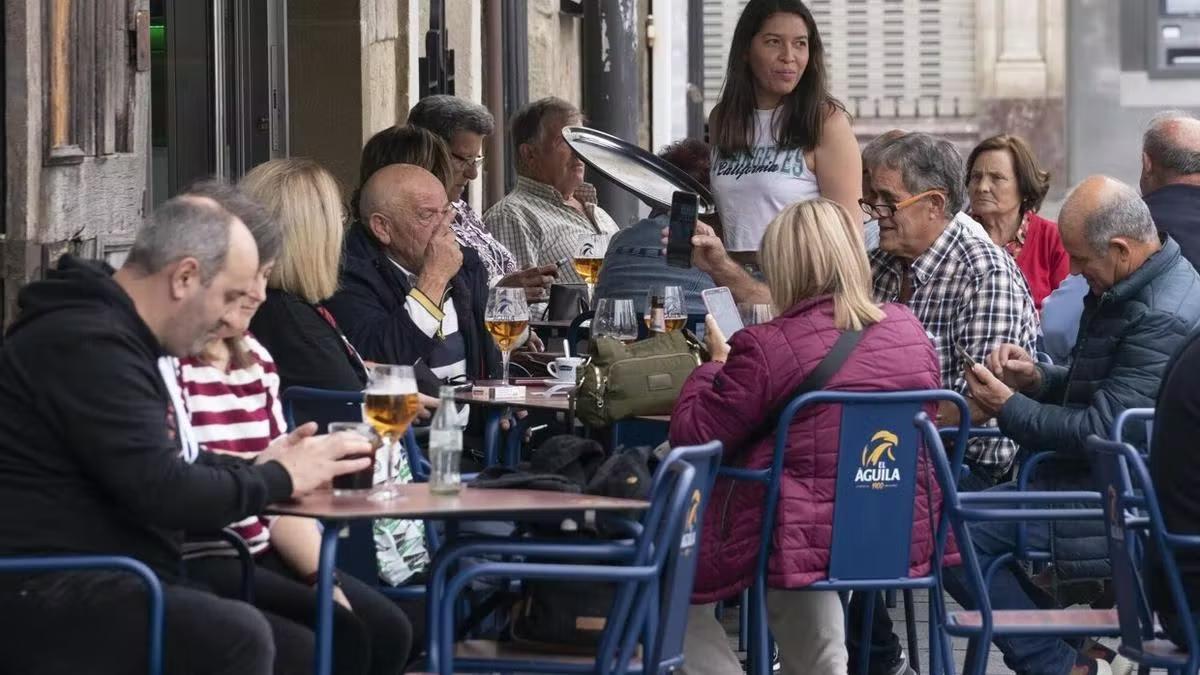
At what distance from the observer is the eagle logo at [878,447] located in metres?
4.67

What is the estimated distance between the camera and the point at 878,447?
15.4ft

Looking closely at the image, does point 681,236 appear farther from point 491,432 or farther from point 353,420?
point 353,420

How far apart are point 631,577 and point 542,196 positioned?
5197 mm

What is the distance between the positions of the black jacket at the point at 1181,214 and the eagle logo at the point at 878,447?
7.74ft

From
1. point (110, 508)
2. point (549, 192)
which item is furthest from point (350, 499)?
Answer: point (549, 192)

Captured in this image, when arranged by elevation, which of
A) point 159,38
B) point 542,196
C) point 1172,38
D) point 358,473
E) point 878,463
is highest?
point 1172,38

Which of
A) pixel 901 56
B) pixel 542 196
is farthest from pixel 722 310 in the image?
pixel 901 56

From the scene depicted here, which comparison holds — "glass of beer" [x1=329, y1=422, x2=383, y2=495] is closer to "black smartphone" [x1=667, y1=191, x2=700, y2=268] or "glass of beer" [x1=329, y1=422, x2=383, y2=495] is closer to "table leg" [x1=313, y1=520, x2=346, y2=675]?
"table leg" [x1=313, y1=520, x2=346, y2=675]

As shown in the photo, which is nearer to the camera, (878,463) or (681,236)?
(878,463)

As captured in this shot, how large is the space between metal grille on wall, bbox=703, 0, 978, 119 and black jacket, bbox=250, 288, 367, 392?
85.3ft

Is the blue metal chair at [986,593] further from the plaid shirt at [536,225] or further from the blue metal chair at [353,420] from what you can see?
the plaid shirt at [536,225]

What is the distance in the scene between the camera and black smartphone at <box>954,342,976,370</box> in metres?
5.63

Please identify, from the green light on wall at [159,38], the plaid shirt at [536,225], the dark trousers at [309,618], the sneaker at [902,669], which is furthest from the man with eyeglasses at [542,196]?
the dark trousers at [309,618]

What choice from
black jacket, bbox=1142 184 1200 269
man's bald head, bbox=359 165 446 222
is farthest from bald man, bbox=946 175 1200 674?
man's bald head, bbox=359 165 446 222
